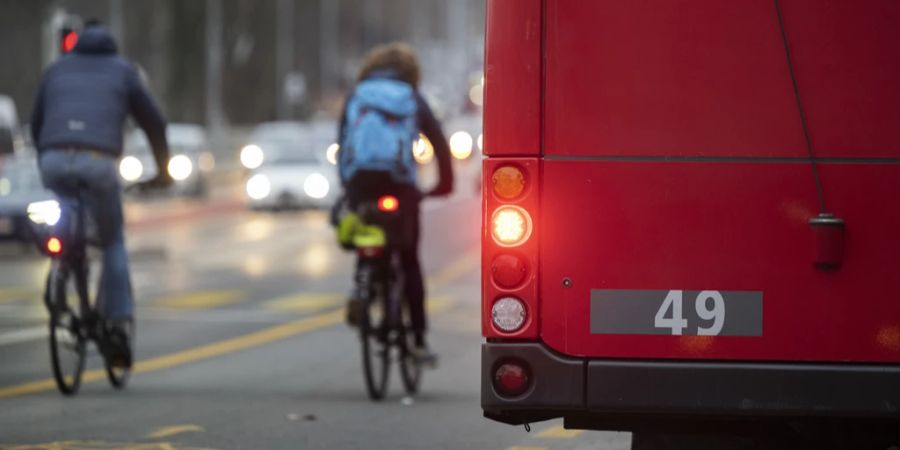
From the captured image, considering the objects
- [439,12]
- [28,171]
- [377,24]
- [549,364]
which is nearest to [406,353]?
[549,364]

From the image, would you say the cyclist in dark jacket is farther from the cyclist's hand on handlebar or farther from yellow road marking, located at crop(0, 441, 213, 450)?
yellow road marking, located at crop(0, 441, 213, 450)

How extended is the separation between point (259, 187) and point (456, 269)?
600 inches

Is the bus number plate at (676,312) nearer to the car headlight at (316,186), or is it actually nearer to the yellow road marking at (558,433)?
the yellow road marking at (558,433)

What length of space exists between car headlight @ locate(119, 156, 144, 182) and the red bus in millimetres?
39745

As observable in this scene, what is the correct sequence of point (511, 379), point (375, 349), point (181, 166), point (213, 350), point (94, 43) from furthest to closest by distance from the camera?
point (181, 166)
point (213, 350)
point (375, 349)
point (94, 43)
point (511, 379)

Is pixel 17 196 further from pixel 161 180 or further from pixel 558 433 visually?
pixel 558 433

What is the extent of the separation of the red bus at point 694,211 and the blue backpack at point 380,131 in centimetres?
400

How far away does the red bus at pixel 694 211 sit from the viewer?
626 cm

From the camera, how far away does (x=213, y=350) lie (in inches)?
547

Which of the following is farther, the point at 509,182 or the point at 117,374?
the point at 117,374

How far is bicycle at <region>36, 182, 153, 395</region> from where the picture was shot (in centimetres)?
1033

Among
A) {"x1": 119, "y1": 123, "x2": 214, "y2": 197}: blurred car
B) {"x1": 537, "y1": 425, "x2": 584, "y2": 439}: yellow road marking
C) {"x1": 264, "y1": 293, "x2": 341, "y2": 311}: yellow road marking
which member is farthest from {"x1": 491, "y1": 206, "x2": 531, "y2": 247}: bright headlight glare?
{"x1": 119, "y1": 123, "x2": 214, "y2": 197}: blurred car

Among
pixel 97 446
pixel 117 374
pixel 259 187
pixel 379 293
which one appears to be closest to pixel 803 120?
pixel 97 446

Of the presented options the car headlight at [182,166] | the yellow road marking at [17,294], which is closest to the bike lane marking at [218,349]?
the yellow road marking at [17,294]
